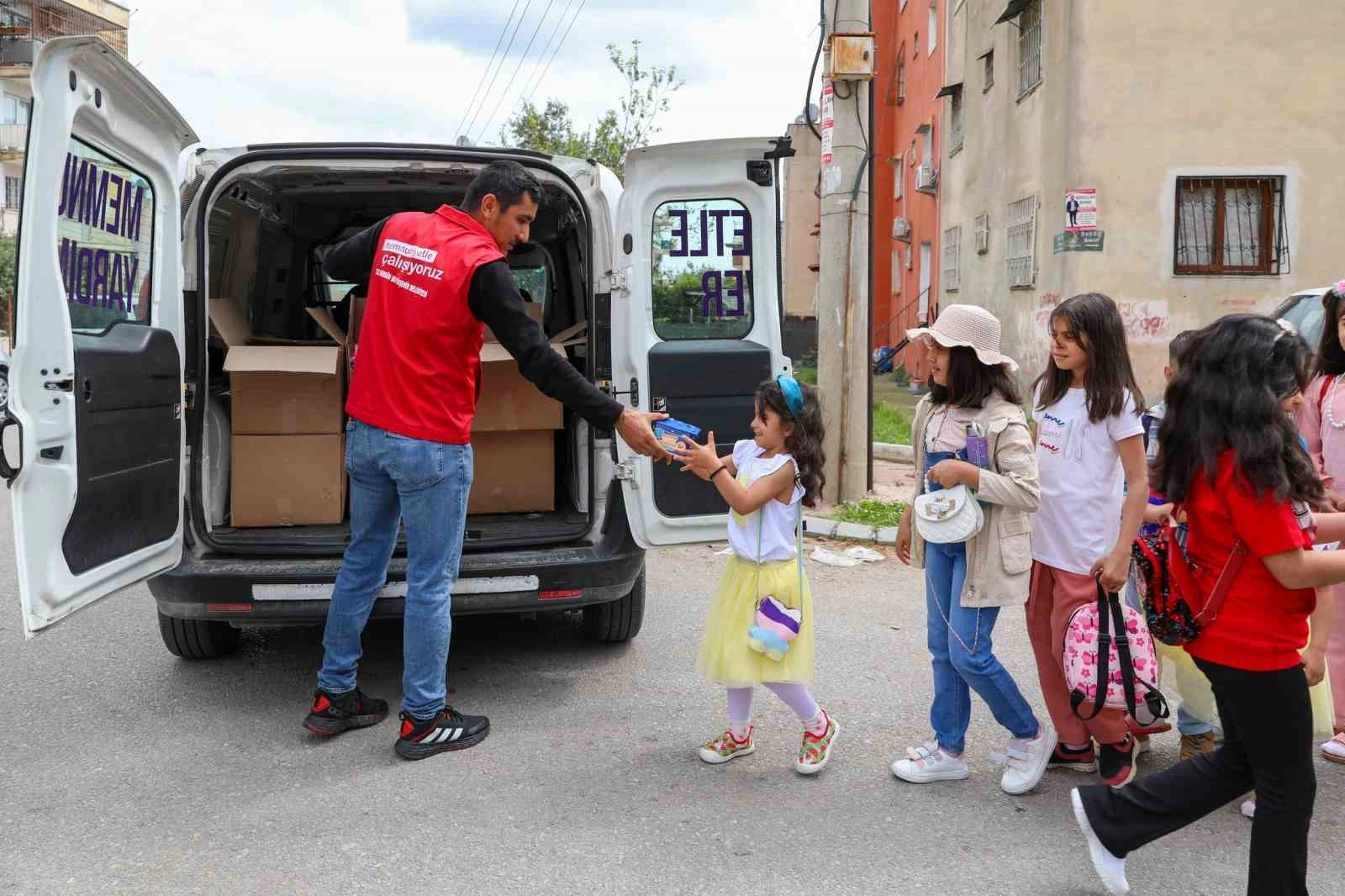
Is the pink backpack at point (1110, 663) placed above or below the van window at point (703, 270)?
below

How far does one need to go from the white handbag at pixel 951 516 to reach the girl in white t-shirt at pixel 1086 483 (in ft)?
0.84

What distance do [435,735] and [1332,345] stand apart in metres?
3.20

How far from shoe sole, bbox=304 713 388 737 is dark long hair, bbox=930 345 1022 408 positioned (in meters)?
2.31

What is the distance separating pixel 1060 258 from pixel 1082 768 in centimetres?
1013

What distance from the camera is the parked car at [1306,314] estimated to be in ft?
19.1

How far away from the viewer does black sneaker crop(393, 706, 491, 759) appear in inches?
151

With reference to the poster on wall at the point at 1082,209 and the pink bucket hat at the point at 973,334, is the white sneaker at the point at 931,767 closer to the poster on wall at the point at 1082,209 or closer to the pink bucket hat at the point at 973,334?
the pink bucket hat at the point at 973,334

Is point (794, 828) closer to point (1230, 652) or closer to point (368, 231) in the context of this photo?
point (1230, 652)

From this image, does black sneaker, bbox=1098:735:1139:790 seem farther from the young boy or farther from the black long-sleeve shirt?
the black long-sleeve shirt

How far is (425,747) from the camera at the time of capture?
384 centimetres

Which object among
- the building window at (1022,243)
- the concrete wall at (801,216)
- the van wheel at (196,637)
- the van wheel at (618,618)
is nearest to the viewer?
the van wheel at (196,637)

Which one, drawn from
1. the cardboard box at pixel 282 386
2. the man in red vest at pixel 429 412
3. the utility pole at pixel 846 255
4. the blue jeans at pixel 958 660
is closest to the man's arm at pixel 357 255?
the man in red vest at pixel 429 412

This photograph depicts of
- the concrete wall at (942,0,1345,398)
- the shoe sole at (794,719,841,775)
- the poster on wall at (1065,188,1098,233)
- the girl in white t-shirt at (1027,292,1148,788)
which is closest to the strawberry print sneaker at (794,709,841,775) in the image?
the shoe sole at (794,719,841,775)

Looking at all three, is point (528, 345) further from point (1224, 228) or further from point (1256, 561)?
point (1224, 228)
